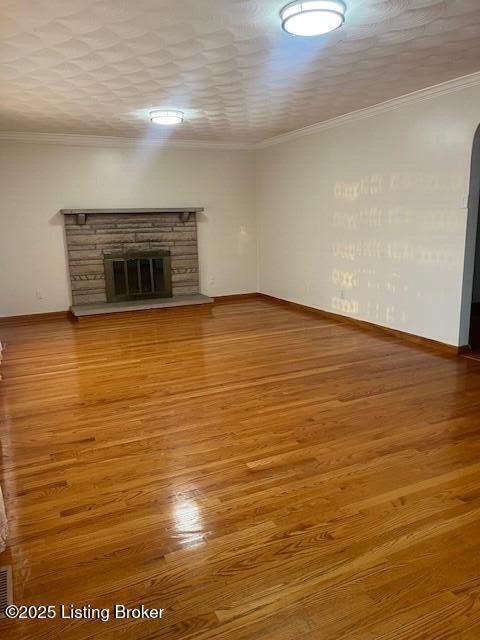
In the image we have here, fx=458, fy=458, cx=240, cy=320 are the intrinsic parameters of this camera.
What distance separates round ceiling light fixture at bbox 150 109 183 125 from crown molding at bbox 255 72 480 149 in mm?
1825

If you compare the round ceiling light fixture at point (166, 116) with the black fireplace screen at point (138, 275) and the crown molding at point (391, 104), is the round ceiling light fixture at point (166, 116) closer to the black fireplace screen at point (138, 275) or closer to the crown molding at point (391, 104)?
the crown molding at point (391, 104)

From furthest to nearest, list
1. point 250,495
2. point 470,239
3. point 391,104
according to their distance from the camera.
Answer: point 391,104
point 470,239
point 250,495

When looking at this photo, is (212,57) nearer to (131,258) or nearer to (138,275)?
(131,258)

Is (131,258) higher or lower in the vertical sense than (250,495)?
higher

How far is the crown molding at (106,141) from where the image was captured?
5.95m

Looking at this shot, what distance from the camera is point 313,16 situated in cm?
250

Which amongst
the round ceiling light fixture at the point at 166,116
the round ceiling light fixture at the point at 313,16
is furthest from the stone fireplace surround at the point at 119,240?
the round ceiling light fixture at the point at 313,16

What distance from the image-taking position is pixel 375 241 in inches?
203

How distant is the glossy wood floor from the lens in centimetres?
155

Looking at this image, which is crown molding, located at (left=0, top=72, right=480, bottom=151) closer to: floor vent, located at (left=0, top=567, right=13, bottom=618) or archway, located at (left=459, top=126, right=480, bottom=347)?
archway, located at (left=459, top=126, right=480, bottom=347)

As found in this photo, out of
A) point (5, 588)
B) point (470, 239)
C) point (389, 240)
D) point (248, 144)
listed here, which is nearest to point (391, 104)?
point (389, 240)

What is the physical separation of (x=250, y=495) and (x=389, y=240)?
141 inches

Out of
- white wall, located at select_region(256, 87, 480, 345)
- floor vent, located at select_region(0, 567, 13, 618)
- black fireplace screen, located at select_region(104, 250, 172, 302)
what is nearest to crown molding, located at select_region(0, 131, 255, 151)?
white wall, located at select_region(256, 87, 480, 345)

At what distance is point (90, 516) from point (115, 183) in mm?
5542
